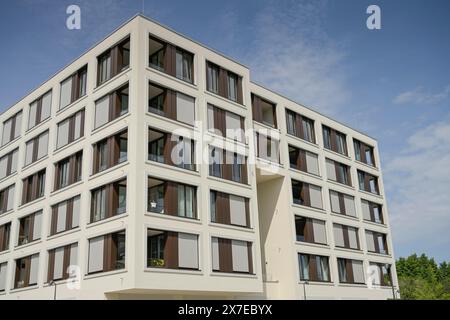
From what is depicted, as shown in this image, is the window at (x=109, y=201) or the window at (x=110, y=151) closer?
the window at (x=109, y=201)

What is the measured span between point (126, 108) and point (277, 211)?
1724 cm

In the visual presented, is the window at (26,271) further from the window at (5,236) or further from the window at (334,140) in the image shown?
the window at (334,140)

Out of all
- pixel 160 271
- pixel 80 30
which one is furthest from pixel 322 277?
pixel 80 30

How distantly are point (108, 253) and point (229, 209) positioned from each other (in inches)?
361

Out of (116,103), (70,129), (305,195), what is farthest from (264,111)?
(70,129)

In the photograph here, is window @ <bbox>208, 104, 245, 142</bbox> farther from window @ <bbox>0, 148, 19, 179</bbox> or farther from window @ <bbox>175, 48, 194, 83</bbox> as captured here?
window @ <bbox>0, 148, 19, 179</bbox>

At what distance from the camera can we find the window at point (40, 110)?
40.7 m

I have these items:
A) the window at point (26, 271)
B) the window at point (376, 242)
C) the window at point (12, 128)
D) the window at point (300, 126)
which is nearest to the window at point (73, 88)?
the window at point (12, 128)

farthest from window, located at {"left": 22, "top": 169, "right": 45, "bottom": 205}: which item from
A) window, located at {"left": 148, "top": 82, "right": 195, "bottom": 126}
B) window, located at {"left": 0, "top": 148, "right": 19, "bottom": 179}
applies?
window, located at {"left": 148, "top": 82, "right": 195, "bottom": 126}

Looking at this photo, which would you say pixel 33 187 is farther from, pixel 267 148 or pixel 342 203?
pixel 342 203

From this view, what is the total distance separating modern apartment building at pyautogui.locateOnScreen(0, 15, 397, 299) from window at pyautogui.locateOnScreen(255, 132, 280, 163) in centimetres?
13

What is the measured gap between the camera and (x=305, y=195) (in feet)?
147

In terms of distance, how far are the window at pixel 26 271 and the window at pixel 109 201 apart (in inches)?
312

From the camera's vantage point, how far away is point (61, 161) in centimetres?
3719
